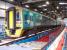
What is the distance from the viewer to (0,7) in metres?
10.6

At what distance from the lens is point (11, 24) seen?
5.13 meters

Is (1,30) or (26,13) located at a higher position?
(26,13)

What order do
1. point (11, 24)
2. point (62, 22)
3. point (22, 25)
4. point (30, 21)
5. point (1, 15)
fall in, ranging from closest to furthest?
point (11, 24) < point (22, 25) < point (30, 21) < point (1, 15) < point (62, 22)

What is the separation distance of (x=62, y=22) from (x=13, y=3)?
2146 cm

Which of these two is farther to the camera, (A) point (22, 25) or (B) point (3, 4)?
(B) point (3, 4)

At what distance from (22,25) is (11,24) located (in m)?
4.11

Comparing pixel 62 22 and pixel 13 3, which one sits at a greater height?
pixel 13 3

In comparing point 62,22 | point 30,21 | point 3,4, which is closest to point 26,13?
point 30,21

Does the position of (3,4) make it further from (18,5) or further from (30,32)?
(30,32)

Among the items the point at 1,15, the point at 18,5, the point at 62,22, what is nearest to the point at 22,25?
the point at 18,5

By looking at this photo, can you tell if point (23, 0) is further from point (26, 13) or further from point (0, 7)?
point (0, 7)

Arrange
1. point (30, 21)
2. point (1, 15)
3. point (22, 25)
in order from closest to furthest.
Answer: point (22, 25) < point (30, 21) < point (1, 15)

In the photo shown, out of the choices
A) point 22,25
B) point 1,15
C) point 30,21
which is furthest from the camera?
point 1,15

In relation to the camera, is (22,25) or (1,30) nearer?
(22,25)
